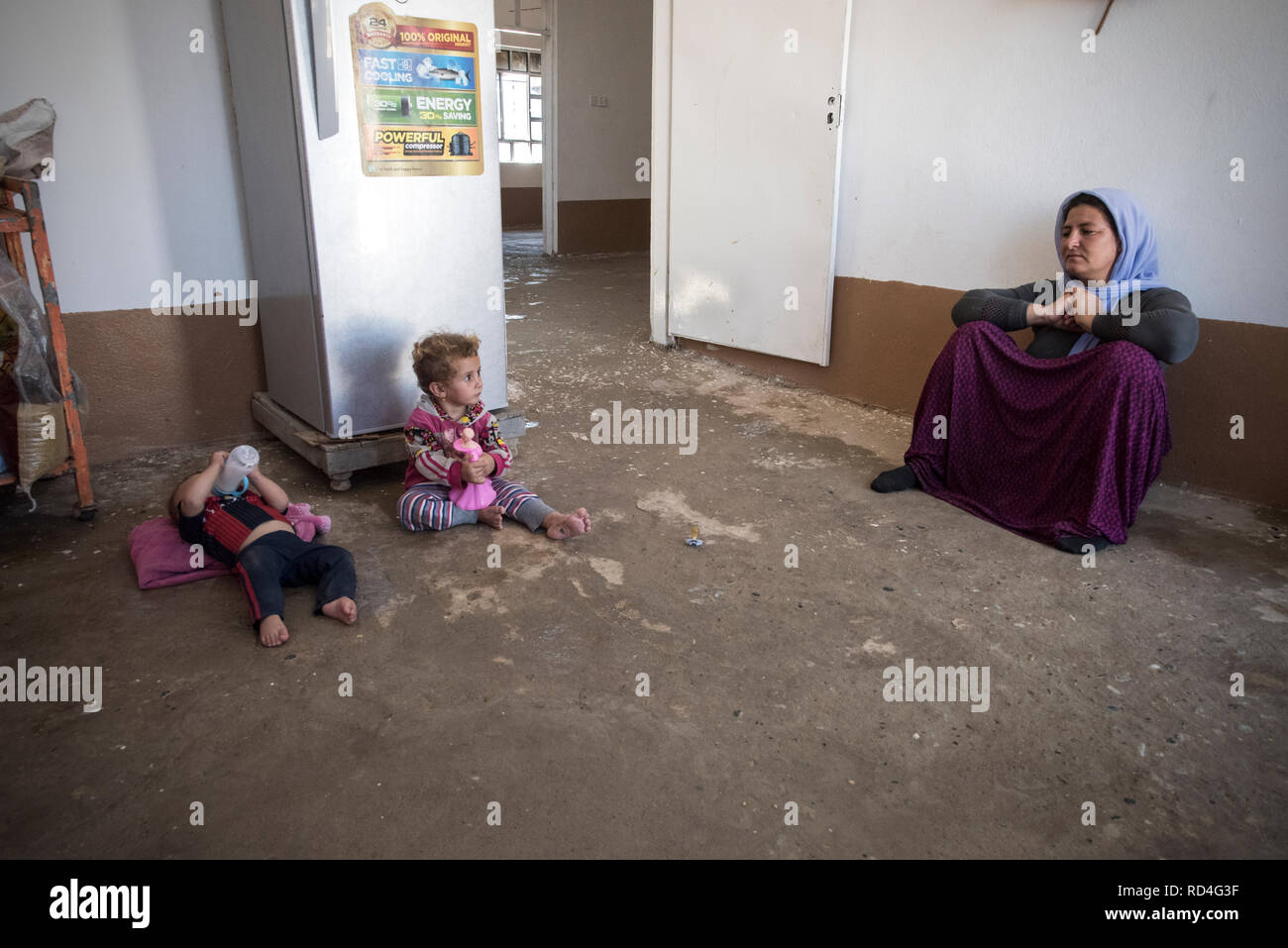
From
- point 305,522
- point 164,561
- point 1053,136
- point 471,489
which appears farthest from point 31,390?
point 1053,136

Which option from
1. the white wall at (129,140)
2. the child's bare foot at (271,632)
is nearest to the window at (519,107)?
the white wall at (129,140)

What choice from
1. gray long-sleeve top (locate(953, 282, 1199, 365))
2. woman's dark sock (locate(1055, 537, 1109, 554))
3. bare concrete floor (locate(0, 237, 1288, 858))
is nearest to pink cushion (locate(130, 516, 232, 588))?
bare concrete floor (locate(0, 237, 1288, 858))

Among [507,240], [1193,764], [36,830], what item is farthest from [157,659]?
[507,240]

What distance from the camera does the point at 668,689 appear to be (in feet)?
6.69

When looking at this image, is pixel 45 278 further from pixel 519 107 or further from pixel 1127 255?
pixel 519 107

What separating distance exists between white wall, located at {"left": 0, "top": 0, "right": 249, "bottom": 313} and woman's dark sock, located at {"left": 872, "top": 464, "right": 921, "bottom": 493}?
2.73 m

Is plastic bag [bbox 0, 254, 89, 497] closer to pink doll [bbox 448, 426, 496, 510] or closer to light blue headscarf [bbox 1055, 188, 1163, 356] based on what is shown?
pink doll [bbox 448, 426, 496, 510]

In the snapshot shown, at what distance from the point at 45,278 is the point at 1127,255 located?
11.7ft

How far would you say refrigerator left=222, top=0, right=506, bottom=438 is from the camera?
2820 mm

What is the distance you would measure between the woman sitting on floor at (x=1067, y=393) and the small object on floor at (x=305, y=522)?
200cm

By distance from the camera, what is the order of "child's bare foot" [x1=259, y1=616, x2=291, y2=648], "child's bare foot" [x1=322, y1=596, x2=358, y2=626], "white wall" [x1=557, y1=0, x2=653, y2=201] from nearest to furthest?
"child's bare foot" [x1=259, y1=616, x2=291, y2=648] → "child's bare foot" [x1=322, y1=596, x2=358, y2=626] → "white wall" [x1=557, y1=0, x2=653, y2=201]

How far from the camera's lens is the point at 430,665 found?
212 cm

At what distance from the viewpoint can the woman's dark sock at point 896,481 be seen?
3258 millimetres

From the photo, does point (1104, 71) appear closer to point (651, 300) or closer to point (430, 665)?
point (651, 300)
